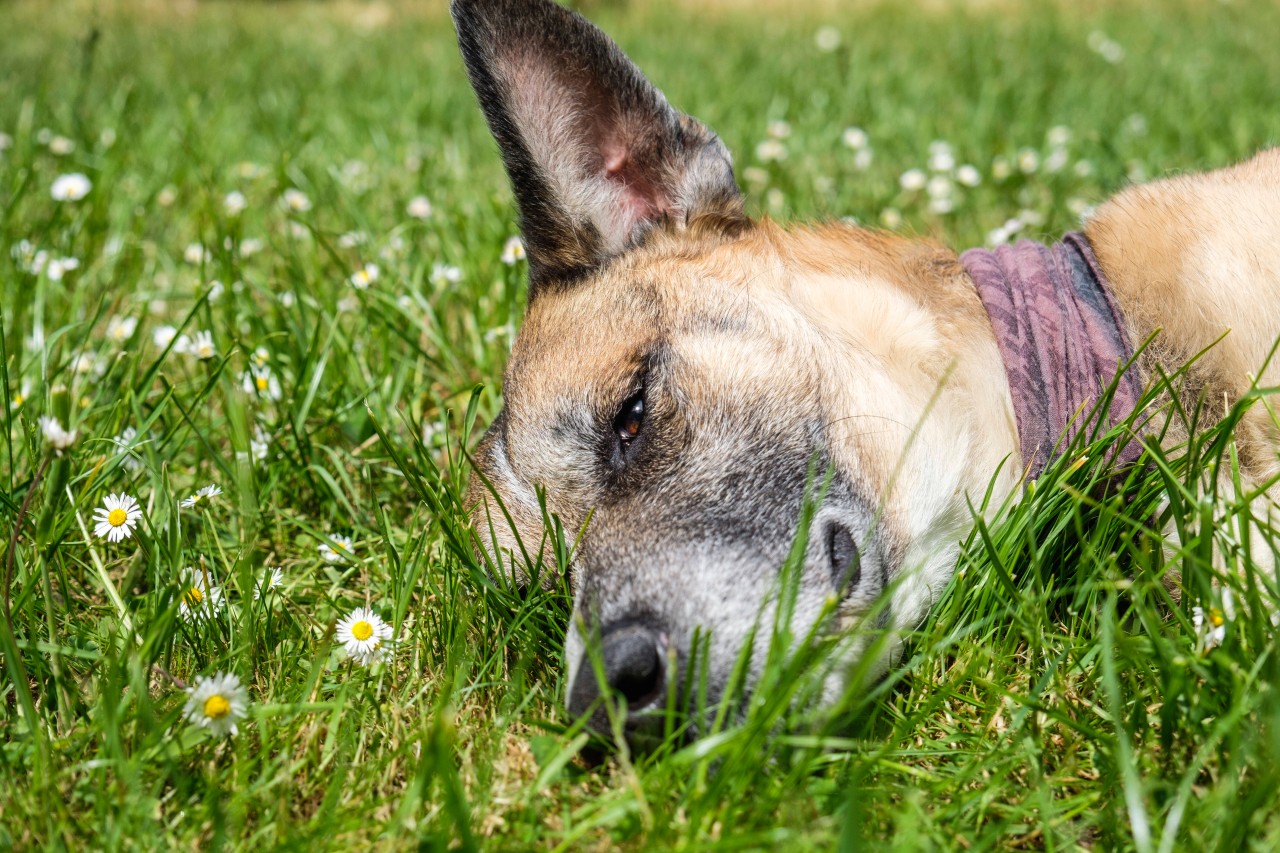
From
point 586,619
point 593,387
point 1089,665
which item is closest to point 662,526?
point 586,619

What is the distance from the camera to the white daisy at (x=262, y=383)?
10.3 ft

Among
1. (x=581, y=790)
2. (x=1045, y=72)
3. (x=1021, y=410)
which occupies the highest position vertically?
Answer: (x=1045, y=72)

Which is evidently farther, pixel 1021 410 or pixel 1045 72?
pixel 1045 72

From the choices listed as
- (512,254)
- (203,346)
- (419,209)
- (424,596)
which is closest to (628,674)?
(424,596)

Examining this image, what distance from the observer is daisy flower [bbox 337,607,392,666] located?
7.38 ft

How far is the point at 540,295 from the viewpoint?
3.12 meters

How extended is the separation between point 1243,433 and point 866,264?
3.38 feet

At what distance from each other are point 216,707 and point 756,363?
4.72ft

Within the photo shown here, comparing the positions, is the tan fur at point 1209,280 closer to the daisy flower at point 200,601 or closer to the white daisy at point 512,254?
the white daisy at point 512,254

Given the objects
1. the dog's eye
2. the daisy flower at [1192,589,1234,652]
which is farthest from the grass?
the dog's eye

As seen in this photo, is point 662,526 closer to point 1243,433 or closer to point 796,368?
point 796,368

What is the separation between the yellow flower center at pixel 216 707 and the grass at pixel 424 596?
0.05 m

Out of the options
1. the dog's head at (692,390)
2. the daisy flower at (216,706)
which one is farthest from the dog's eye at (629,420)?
the daisy flower at (216,706)

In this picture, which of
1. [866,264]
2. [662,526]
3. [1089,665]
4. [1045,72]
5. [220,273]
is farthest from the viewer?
[1045,72]
